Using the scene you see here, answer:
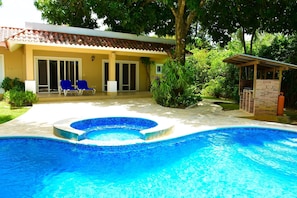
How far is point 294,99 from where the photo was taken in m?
15.4

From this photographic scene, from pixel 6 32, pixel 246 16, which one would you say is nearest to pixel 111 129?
pixel 246 16

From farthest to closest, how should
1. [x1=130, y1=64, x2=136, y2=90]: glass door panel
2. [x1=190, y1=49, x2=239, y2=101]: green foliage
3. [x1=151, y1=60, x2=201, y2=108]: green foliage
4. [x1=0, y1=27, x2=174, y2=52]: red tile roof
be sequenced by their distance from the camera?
[x1=130, y1=64, x2=136, y2=90]: glass door panel, [x1=190, y1=49, x2=239, y2=101]: green foliage, [x1=151, y1=60, x2=201, y2=108]: green foliage, [x1=0, y1=27, x2=174, y2=52]: red tile roof

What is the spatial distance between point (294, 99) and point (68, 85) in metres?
15.4

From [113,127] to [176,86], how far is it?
6074 millimetres

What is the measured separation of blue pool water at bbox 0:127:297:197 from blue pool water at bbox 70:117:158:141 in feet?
5.20

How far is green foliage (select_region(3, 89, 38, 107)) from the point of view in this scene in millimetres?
13492

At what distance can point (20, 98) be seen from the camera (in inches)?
536

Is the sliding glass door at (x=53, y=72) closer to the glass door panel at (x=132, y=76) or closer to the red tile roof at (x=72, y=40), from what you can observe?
the red tile roof at (x=72, y=40)

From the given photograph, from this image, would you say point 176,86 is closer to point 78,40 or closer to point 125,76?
point 78,40

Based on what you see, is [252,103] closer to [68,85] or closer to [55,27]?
[68,85]

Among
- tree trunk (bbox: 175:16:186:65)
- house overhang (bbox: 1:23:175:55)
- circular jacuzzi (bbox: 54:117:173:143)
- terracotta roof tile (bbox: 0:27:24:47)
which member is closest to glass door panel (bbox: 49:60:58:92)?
house overhang (bbox: 1:23:175:55)

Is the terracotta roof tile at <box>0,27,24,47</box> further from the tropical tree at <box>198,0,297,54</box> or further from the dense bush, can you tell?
the tropical tree at <box>198,0,297,54</box>

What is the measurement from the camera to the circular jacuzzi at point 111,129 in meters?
7.72

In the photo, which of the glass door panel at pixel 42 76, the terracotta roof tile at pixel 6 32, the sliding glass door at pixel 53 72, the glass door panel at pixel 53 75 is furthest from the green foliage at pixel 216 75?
the terracotta roof tile at pixel 6 32
